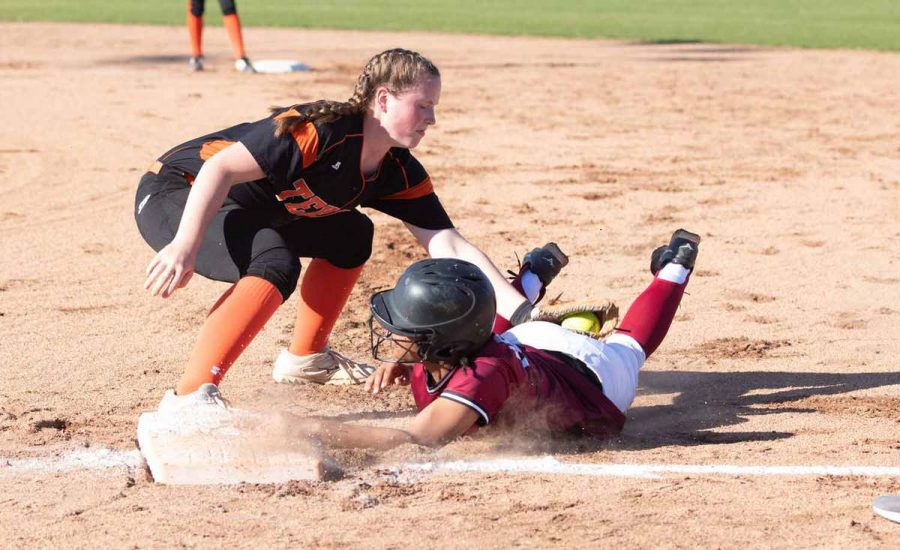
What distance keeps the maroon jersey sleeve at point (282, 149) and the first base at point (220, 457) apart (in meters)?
0.78

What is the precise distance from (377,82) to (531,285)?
3.87 ft

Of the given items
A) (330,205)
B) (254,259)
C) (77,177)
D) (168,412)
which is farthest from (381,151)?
(77,177)

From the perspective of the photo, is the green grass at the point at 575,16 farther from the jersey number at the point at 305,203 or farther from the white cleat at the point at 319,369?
the jersey number at the point at 305,203

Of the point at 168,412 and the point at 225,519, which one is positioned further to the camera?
the point at 168,412

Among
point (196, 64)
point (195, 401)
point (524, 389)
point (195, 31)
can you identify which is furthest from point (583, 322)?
point (195, 31)

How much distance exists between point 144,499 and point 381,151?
131 centimetres

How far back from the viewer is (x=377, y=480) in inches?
138

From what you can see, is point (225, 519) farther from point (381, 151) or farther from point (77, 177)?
point (77, 177)

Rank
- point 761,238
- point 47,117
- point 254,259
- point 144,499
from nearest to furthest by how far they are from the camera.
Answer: point 144,499
point 254,259
point 761,238
point 47,117

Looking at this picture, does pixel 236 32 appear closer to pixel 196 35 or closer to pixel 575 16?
pixel 196 35

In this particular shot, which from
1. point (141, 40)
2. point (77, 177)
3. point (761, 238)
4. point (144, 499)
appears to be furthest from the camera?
point (141, 40)

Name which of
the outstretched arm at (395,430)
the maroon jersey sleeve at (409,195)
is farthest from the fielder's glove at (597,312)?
the outstretched arm at (395,430)

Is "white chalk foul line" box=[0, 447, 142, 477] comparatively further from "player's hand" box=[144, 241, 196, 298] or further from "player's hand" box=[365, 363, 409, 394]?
"player's hand" box=[365, 363, 409, 394]

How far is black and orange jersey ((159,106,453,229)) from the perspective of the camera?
377 centimetres
